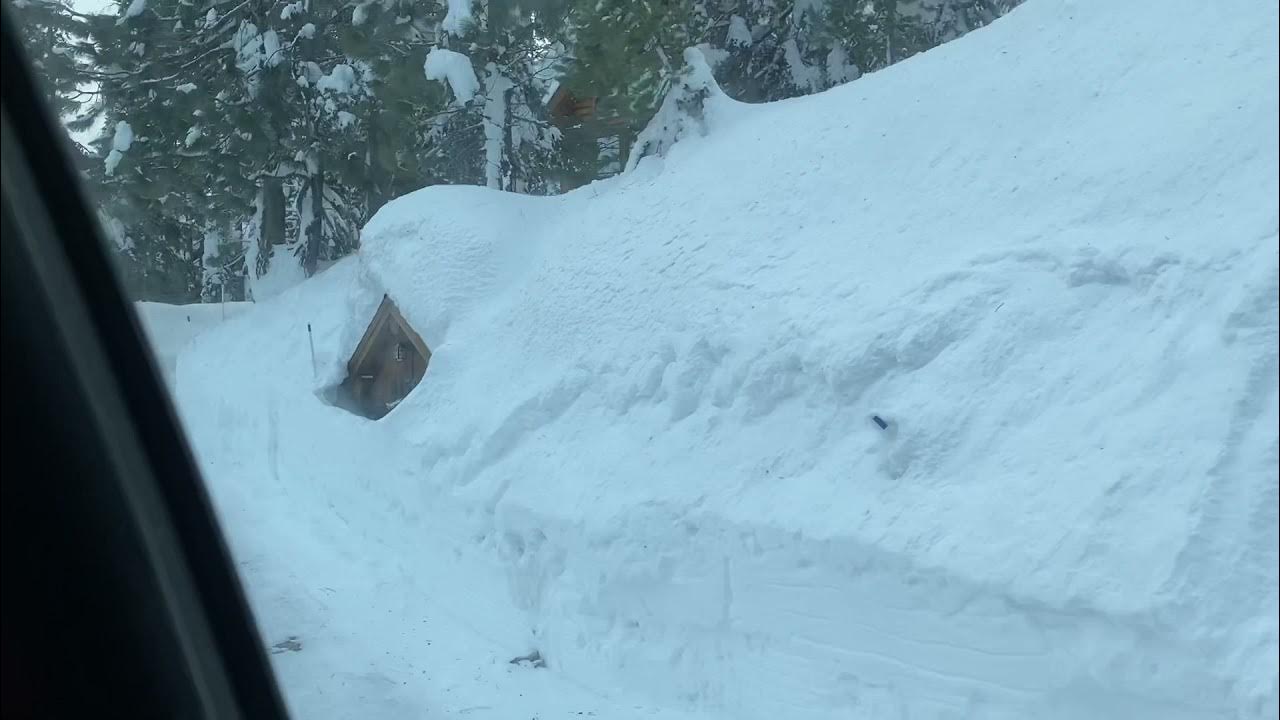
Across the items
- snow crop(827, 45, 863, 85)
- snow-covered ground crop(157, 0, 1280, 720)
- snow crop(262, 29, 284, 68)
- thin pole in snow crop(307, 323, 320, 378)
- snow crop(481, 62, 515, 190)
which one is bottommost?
snow-covered ground crop(157, 0, 1280, 720)

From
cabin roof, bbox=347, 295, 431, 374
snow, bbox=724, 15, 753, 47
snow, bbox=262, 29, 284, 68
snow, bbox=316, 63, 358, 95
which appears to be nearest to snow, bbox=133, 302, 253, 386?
snow, bbox=262, 29, 284, 68

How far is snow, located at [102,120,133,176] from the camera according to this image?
69.9 ft

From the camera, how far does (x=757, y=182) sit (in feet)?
37.6

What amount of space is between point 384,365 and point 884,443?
34.2 ft

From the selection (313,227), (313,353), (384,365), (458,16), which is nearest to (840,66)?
(458,16)

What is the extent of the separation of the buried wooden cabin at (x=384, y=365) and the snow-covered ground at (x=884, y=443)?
7.95ft

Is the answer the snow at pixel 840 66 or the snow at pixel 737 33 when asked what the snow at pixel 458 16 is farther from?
the snow at pixel 840 66

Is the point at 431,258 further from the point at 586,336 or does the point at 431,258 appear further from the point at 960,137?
the point at 960,137

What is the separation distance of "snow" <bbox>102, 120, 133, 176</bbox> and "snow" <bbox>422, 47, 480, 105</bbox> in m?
7.03

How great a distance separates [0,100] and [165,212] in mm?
22575

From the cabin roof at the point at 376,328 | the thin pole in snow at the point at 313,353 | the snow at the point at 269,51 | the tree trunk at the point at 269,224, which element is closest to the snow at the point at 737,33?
the cabin roof at the point at 376,328

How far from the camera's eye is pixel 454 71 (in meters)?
18.2

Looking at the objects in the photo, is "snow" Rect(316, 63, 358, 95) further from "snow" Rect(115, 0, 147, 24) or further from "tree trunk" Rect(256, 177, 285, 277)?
"snow" Rect(115, 0, 147, 24)

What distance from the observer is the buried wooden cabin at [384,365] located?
597 inches
